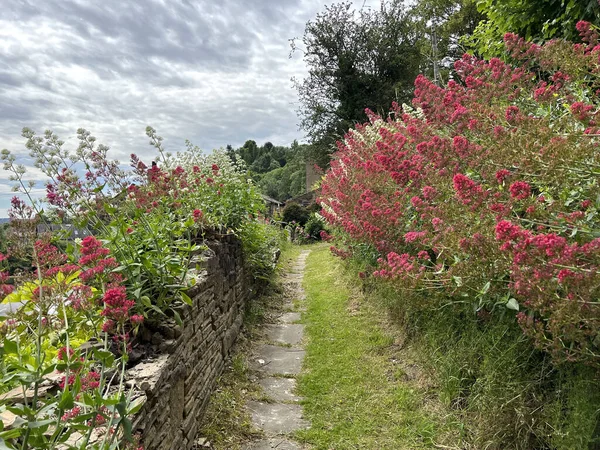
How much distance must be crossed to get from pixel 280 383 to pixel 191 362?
1.26 metres

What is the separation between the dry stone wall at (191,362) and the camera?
6.84 ft

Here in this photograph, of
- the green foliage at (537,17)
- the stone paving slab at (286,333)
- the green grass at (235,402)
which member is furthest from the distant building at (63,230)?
the green foliage at (537,17)

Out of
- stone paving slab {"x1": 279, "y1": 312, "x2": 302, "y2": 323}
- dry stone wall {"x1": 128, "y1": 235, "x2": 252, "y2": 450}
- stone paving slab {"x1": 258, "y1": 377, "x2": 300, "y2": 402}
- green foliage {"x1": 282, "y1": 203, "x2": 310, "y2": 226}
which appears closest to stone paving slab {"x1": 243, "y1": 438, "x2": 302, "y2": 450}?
dry stone wall {"x1": 128, "y1": 235, "x2": 252, "y2": 450}

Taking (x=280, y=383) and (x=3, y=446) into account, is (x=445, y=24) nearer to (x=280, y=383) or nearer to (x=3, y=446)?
(x=280, y=383)

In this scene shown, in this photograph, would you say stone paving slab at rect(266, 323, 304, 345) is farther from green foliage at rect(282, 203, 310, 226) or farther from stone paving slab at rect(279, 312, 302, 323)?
green foliage at rect(282, 203, 310, 226)

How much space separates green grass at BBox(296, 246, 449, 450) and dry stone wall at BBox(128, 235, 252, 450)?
822mm

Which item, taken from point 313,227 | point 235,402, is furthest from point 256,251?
point 313,227

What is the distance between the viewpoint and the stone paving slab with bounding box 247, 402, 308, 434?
3125 millimetres

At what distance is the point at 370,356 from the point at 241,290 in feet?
6.31

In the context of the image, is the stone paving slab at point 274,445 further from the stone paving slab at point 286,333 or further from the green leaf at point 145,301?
the stone paving slab at point 286,333

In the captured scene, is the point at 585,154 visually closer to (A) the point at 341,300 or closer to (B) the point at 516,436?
(B) the point at 516,436

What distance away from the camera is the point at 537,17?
4762 millimetres

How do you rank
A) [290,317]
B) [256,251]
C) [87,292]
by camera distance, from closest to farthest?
[87,292], [290,317], [256,251]

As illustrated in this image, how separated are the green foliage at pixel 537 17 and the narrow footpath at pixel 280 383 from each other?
4459mm
